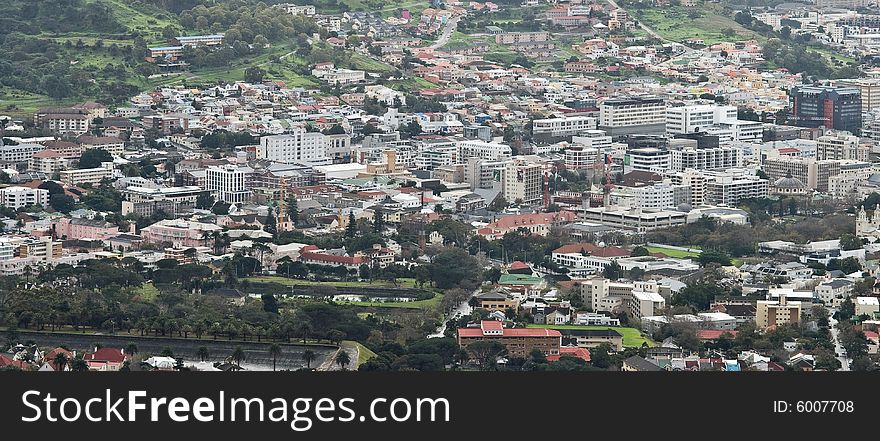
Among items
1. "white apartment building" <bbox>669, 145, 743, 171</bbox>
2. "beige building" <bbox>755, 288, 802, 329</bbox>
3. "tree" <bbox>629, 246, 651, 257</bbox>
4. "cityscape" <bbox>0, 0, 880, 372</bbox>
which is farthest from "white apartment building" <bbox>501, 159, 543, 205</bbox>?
"beige building" <bbox>755, 288, 802, 329</bbox>

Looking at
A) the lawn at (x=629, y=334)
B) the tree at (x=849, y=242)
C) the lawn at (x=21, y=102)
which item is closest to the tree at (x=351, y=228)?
the tree at (x=849, y=242)

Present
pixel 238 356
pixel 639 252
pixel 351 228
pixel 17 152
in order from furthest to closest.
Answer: pixel 17 152, pixel 351 228, pixel 639 252, pixel 238 356

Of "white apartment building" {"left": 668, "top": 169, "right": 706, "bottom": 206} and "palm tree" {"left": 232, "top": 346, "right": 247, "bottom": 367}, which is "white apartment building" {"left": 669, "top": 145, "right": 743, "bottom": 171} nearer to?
"white apartment building" {"left": 668, "top": 169, "right": 706, "bottom": 206}

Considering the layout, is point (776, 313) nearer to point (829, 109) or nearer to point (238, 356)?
point (238, 356)

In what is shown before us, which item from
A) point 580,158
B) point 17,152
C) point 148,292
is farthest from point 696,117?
point 148,292

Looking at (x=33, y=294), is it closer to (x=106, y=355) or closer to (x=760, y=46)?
(x=106, y=355)

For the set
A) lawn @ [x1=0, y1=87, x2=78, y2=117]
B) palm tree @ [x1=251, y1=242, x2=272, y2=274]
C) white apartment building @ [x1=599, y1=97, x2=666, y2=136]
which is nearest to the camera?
palm tree @ [x1=251, y1=242, x2=272, y2=274]
